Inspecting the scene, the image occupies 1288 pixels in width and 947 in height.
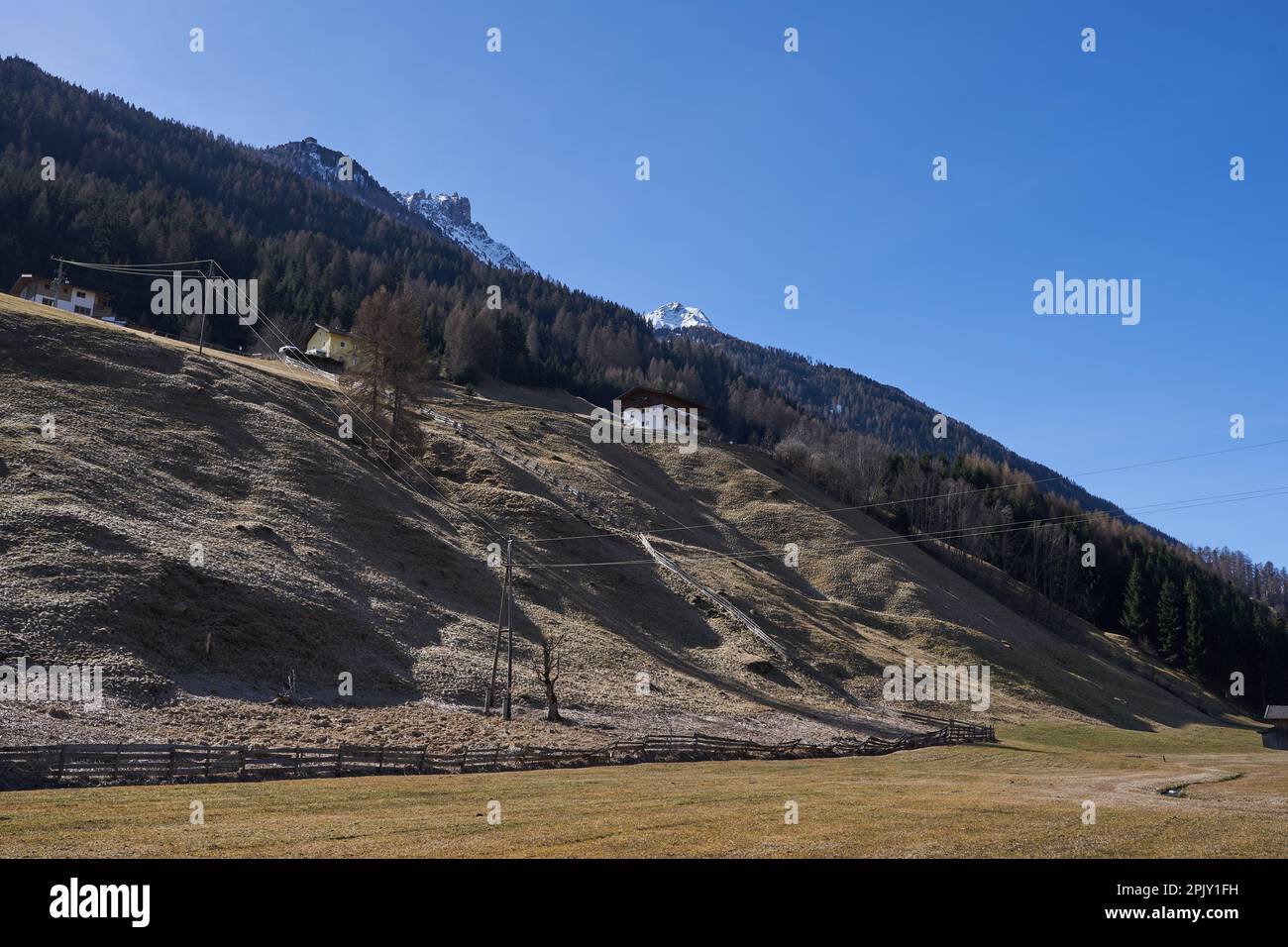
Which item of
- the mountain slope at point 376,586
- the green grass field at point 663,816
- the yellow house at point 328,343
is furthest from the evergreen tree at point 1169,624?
the yellow house at point 328,343

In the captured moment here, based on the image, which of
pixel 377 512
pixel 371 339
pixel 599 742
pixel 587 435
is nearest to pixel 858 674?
pixel 599 742

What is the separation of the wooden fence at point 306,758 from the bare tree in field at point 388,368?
150 feet

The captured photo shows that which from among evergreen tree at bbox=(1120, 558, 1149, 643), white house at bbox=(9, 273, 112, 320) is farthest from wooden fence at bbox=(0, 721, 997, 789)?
white house at bbox=(9, 273, 112, 320)

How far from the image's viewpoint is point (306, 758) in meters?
31.1

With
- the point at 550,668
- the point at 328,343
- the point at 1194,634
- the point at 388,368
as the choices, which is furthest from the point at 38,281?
the point at 1194,634

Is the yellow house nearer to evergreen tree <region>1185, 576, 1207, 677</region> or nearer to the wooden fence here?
the wooden fence

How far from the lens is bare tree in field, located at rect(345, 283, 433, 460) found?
80.1 m

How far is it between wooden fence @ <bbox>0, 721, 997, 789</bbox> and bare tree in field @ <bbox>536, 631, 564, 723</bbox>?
14.2 ft

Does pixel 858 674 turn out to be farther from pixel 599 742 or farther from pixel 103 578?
pixel 103 578

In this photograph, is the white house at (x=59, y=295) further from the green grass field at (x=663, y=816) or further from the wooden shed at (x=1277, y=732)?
the wooden shed at (x=1277, y=732)

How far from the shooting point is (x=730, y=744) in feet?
145

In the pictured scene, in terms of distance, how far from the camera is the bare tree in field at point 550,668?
4562cm
